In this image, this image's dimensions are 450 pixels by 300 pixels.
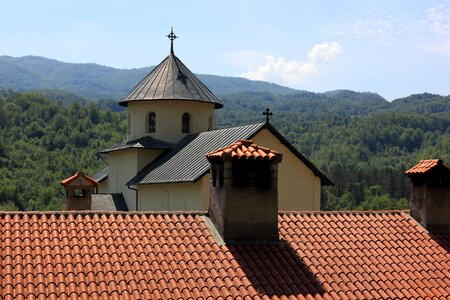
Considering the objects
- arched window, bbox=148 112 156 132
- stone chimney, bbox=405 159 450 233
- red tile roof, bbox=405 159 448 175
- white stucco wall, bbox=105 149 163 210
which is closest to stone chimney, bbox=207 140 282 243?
red tile roof, bbox=405 159 448 175

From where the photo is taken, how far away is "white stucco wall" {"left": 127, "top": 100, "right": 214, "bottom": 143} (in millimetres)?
33219

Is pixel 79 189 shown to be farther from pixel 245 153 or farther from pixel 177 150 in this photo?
pixel 245 153

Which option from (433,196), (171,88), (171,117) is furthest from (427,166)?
(171,88)

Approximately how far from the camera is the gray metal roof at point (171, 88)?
33.3 metres

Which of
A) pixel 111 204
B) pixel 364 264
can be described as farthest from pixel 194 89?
pixel 364 264

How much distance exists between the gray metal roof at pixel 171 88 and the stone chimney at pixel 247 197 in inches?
721

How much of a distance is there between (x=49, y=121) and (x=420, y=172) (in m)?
114

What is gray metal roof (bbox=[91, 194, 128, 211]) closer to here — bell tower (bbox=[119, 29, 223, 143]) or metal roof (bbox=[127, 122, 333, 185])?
metal roof (bbox=[127, 122, 333, 185])

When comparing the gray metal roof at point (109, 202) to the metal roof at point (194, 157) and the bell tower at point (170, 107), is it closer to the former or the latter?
the metal roof at point (194, 157)

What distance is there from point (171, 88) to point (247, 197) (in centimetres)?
1926

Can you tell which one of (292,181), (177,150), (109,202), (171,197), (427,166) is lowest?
(109,202)

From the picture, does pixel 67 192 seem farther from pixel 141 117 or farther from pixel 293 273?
pixel 293 273

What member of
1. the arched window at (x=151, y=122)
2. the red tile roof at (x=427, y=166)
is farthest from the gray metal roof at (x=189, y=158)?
the red tile roof at (x=427, y=166)

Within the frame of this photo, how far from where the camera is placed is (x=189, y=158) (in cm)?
2872
